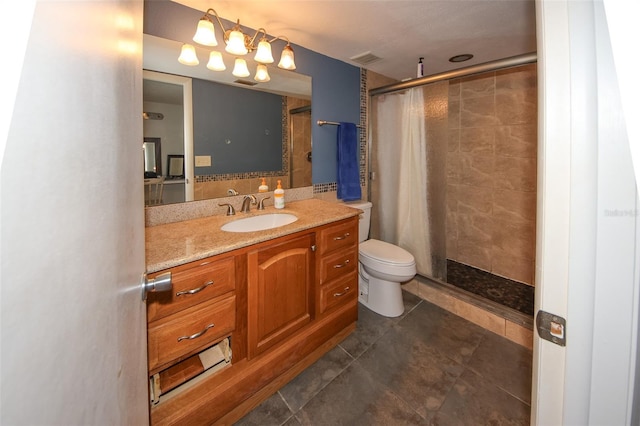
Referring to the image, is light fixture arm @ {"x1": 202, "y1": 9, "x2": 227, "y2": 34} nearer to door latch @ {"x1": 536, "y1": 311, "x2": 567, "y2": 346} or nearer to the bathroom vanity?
the bathroom vanity

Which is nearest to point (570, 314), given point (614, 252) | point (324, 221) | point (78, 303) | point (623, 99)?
point (614, 252)

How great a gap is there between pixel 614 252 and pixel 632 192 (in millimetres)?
89

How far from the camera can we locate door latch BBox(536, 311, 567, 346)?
462mm

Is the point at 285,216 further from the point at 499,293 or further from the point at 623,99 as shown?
the point at 499,293

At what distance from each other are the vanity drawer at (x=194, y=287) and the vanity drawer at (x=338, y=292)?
67 cm

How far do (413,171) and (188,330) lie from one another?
2.13m

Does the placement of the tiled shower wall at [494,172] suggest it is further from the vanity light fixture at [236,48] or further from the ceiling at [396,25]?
the vanity light fixture at [236,48]

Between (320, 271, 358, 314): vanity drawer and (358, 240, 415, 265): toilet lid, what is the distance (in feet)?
1.08

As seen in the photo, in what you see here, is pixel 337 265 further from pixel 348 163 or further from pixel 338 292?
pixel 348 163

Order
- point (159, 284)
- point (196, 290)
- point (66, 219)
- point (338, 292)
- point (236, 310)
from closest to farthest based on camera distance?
point (66, 219) < point (159, 284) < point (196, 290) < point (236, 310) < point (338, 292)

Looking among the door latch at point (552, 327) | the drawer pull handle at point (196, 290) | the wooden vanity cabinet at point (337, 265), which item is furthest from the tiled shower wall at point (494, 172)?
the drawer pull handle at point (196, 290)

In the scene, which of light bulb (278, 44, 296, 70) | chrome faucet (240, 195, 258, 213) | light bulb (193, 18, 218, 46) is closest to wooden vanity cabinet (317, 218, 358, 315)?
chrome faucet (240, 195, 258, 213)

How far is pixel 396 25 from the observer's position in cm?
178

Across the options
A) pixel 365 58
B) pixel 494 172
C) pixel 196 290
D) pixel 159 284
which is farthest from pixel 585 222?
pixel 494 172
